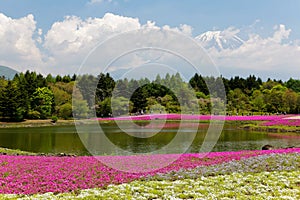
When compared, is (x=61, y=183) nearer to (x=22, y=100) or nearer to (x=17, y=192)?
(x=17, y=192)

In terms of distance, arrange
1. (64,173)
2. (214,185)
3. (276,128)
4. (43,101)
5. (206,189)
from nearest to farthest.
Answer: (206,189) → (214,185) → (64,173) → (276,128) → (43,101)

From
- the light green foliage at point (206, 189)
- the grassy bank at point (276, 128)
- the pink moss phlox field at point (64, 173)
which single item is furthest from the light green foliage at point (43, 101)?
the light green foliage at point (206, 189)

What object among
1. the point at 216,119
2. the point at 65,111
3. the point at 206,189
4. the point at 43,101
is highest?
the point at 43,101

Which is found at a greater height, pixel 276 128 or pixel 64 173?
pixel 276 128

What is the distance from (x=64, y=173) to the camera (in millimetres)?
11047

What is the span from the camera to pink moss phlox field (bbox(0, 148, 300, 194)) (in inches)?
375

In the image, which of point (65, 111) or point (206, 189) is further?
point (65, 111)

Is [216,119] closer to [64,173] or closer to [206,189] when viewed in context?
[64,173]

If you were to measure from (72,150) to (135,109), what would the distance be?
75.9ft

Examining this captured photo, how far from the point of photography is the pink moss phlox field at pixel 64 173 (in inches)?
375

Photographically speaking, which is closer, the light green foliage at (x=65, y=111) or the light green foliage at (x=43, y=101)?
the light green foliage at (x=65, y=111)

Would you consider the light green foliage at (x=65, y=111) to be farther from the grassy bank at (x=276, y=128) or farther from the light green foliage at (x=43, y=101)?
the grassy bank at (x=276, y=128)

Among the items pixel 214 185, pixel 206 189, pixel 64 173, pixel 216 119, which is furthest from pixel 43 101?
pixel 206 189

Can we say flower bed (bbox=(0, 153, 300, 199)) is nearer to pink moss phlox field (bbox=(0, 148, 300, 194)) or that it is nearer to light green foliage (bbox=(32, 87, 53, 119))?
pink moss phlox field (bbox=(0, 148, 300, 194))
